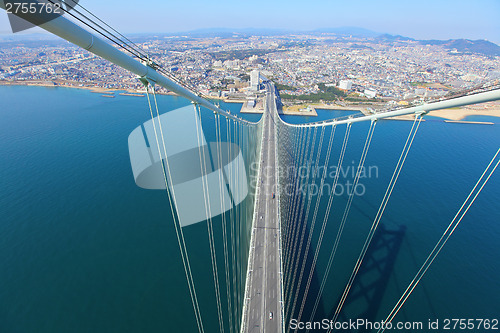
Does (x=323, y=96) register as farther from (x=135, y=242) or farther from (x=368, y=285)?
(x=135, y=242)

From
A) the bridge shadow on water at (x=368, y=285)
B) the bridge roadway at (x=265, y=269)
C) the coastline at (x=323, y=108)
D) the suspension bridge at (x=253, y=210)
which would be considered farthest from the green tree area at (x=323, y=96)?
the bridge shadow on water at (x=368, y=285)

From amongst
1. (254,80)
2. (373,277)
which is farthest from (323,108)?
(373,277)

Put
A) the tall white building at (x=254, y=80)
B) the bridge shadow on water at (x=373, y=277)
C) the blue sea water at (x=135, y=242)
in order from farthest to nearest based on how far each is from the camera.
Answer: the tall white building at (x=254, y=80) < the bridge shadow on water at (x=373, y=277) < the blue sea water at (x=135, y=242)

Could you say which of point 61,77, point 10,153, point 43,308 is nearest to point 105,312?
point 43,308

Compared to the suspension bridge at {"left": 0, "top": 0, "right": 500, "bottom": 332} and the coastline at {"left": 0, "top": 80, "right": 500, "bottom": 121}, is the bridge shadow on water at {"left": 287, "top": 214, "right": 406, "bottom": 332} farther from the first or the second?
the coastline at {"left": 0, "top": 80, "right": 500, "bottom": 121}

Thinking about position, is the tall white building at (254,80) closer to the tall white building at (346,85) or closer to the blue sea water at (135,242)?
the tall white building at (346,85)

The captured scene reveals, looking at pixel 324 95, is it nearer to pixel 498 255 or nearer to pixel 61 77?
pixel 498 255

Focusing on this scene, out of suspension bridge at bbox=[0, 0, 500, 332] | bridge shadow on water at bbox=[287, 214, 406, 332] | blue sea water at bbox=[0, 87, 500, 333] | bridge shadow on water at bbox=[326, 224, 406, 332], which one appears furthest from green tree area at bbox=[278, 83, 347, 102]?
bridge shadow on water at bbox=[287, 214, 406, 332]
